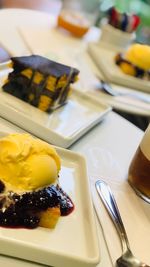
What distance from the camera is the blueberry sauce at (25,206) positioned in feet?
1.85

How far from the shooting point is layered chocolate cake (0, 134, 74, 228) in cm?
57

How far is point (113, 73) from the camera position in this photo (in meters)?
1.36

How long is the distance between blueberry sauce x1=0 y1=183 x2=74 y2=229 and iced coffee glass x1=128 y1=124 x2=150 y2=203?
0.23 meters

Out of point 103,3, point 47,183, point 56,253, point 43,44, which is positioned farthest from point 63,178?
point 103,3

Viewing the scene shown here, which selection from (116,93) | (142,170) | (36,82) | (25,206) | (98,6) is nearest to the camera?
(25,206)

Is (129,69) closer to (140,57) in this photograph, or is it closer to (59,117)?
(140,57)

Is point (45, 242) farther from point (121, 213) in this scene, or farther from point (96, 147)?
point (96, 147)

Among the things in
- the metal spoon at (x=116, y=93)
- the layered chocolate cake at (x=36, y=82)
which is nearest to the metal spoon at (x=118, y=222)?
the layered chocolate cake at (x=36, y=82)

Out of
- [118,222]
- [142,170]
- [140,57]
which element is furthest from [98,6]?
[118,222]

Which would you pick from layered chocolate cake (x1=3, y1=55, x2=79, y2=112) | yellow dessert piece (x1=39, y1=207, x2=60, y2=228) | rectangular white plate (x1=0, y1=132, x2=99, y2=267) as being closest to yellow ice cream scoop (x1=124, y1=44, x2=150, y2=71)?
layered chocolate cake (x1=3, y1=55, x2=79, y2=112)

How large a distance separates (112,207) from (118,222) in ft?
0.12

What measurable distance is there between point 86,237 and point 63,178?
14 centimetres

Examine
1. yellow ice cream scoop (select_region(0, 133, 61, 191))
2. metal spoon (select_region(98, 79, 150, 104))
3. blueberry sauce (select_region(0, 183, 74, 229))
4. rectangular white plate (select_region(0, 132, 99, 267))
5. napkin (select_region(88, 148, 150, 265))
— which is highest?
yellow ice cream scoop (select_region(0, 133, 61, 191))

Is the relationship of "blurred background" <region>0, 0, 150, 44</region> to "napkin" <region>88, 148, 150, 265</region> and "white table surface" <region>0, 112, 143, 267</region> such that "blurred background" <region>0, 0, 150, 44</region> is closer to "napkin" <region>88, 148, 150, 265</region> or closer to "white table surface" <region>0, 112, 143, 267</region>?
"white table surface" <region>0, 112, 143, 267</region>
